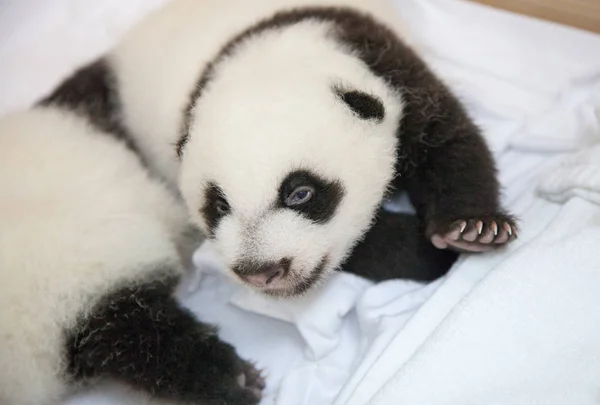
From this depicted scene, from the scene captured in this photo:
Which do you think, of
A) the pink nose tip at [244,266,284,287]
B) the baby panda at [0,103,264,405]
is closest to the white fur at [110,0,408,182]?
the baby panda at [0,103,264,405]

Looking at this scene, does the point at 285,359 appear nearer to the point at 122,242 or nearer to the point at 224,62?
the point at 122,242

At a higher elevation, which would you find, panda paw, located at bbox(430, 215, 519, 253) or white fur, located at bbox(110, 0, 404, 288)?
white fur, located at bbox(110, 0, 404, 288)

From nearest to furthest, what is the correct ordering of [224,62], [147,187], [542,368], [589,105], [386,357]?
[542,368] → [386,357] → [224,62] → [147,187] → [589,105]

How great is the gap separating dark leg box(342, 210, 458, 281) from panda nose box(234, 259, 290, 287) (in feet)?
1.49

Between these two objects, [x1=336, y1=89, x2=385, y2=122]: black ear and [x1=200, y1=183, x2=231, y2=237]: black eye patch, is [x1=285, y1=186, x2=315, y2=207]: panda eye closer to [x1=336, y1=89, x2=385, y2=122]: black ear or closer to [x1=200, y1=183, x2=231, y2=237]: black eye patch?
[x1=200, y1=183, x2=231, y2=237]: black eye patch

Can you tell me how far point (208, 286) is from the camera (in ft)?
7.71

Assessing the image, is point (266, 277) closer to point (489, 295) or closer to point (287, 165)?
point (287, 165)

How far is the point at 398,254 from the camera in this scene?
6.84 ft

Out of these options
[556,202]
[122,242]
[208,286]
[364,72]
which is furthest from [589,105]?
[122,242]

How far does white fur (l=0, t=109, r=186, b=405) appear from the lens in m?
1.83

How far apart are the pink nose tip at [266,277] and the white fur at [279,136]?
0.12ft

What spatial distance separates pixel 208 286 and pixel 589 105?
4.98 feet

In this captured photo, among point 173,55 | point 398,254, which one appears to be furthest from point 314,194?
point 173,55

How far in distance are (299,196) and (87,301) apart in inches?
27.4
